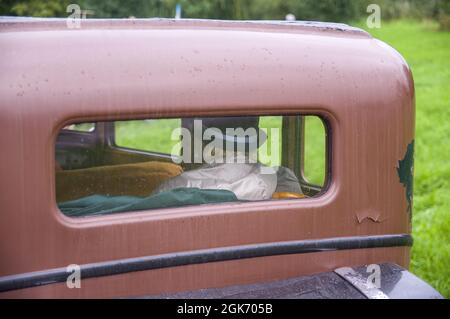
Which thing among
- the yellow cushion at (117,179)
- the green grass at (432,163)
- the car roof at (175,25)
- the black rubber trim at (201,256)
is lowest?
the green grass at (432,163)

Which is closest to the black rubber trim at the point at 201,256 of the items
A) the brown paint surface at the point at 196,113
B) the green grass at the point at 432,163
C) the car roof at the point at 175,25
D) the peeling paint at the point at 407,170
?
the brown paint surface at the point at 196,113

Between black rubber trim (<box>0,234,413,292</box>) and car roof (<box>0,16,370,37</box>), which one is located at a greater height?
car roof (<box>0,16,370,37</box>)

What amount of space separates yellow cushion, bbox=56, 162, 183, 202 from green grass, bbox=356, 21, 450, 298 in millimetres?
2211

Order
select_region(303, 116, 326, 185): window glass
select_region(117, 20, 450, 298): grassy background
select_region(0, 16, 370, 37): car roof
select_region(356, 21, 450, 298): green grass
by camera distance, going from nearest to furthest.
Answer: select_region(0, 16, 370, 37): car roof
select_region(303, 116, 326, 185): window glass
select_region(117, 20, 450, 298): grassy background
select_region(356, 21, 450, 298): green grass

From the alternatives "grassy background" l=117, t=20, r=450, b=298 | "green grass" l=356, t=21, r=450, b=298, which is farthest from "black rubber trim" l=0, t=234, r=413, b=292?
"green grass" l=356, t=21, r=450, b=298

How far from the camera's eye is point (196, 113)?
208 centimetres

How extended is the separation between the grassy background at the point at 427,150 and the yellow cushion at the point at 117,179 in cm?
25

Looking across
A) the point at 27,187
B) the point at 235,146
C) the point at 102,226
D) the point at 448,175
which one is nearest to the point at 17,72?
the point at 27,187

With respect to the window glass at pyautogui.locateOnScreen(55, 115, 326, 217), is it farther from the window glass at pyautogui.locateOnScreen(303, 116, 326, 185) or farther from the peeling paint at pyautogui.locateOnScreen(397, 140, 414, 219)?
the peeling paint at pyautogui.locateOnScreen(397, 140, 414, 219)

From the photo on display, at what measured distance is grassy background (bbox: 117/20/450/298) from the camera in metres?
3.17

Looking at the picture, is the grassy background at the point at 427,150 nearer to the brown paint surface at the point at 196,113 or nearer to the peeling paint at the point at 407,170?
the brown paint surface at the point at 196,113

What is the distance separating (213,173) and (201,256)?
417 mm

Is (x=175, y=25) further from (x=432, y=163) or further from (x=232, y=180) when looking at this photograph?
(x=432, y=163)

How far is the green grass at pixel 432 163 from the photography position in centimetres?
427
